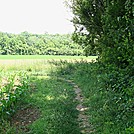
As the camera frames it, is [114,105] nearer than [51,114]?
Yes

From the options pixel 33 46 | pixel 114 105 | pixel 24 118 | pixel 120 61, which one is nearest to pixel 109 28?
pixel 120 61

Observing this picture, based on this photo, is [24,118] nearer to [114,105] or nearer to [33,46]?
[114,105]

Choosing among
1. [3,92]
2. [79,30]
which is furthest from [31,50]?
[3,92]

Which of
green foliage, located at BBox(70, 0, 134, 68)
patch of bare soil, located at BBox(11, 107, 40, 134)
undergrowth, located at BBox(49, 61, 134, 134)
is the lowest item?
patch of bare soil, located at BBox(11, 107, 40, 134)

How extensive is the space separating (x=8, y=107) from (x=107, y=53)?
4.22 meters

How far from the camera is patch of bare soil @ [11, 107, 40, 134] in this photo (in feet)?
27.2

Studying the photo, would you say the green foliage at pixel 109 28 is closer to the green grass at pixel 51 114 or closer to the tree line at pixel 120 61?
the tree line at pixel 120 61

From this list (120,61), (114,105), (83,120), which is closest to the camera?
(114,105)

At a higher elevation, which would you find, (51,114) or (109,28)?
(109,28)

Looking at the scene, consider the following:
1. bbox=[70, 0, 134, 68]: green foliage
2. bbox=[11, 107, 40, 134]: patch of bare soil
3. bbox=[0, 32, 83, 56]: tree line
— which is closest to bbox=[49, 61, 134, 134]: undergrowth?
bbox=[70, 0, 134, 68]: green foliage

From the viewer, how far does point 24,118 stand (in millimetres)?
9203

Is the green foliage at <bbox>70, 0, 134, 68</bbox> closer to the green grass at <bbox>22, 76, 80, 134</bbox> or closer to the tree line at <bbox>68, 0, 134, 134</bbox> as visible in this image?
the tree line at <bbox>68, 0, 134, 134</bbox>

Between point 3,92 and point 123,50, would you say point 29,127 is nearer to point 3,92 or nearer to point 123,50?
point 3,92

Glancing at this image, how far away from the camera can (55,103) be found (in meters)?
10.4
